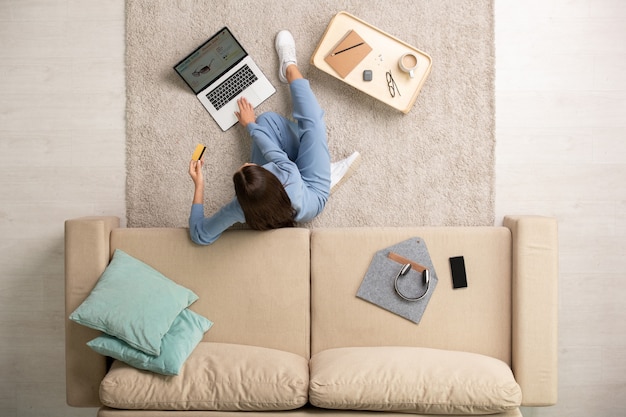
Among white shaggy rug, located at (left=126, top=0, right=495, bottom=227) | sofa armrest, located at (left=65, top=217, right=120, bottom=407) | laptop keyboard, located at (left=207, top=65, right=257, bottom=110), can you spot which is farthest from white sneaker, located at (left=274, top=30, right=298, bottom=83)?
sofa armrest, located at (left=65, top=217, right=120, bottom=407)

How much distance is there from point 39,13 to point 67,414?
7.22 ft

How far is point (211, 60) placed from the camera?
2928 millimetres

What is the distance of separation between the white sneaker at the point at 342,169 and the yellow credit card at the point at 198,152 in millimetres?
676

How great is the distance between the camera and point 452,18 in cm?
295

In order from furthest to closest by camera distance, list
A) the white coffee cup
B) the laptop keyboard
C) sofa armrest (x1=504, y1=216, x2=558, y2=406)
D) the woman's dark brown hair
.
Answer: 1. the laptop keyboard
2. the white coffee cup
3. sofa armrest (x1=504, y1=216, x2=558, y2=406)
4. the woman's dark brown hair

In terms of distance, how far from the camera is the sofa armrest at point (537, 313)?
8.41ft

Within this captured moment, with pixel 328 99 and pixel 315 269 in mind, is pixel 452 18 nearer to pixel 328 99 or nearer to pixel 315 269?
pixel 328 99

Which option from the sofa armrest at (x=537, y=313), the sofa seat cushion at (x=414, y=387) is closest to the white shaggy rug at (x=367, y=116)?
the sofa armrest at (x=537, y=313)

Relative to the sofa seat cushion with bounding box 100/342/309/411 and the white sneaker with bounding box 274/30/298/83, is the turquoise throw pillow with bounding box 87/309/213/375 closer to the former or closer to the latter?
the sofa seat cushion with bounding box 100/342/309/411

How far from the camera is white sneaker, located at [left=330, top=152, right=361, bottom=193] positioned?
291 centimetres

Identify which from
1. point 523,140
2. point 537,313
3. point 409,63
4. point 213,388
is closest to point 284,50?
point 409,63

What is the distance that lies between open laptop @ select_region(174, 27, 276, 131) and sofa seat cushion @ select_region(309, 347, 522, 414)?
142 centimetres

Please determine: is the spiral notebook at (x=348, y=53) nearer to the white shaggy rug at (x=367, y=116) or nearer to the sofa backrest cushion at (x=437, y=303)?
the white shaggy rug at (x=367, y=116)

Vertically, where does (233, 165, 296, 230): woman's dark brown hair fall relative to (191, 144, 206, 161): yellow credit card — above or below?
below
